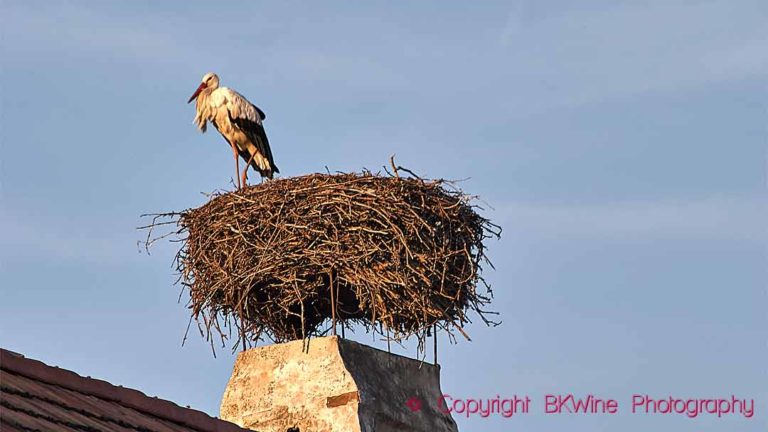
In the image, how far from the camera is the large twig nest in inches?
342

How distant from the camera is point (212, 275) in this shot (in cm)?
905

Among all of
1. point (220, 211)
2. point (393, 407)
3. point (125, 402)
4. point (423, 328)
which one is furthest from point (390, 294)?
point (125, 402)

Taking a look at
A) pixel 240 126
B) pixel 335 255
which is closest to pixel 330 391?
pixel 335 255

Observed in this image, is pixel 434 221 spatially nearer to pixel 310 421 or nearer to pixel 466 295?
pixel 466 295

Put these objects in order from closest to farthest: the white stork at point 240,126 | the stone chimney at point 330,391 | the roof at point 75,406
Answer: the roof at point 75,406
the stone chimney at point 330,391
the white stork at point 240,126

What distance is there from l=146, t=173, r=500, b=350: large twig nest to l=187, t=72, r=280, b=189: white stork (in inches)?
129

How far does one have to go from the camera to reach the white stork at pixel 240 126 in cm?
1274

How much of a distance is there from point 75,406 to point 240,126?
24.8 feet

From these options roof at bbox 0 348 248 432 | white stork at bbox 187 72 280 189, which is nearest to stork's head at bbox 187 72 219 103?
white stork at bbox 187 72 280 189

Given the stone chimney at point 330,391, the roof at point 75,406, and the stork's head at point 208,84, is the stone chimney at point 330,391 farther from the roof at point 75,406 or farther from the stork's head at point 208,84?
the stork's head at point 208,84

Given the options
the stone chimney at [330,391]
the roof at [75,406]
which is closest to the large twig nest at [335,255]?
the stone chimney at [330,391]

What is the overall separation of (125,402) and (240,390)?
2450 mm

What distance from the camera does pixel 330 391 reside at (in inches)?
307

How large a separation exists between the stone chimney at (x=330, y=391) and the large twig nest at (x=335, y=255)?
1.26ft
